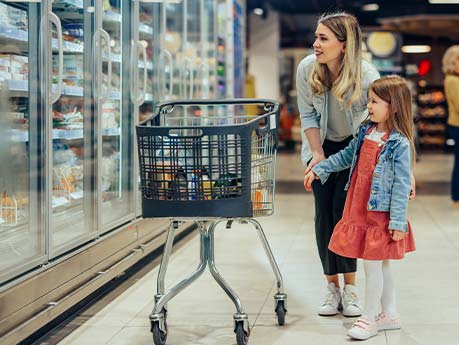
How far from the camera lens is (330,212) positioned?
4.22m

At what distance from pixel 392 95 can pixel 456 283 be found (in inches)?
64.8

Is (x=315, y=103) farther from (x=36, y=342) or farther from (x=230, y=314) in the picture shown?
(x=36, y=342)

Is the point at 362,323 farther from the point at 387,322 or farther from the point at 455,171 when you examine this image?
the point at 455,171

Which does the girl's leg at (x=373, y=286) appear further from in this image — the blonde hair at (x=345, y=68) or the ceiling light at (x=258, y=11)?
the ceiling light at (x=258, y=11)

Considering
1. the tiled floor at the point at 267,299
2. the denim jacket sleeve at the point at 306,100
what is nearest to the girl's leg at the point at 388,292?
the tiled floor at the point at 267,299

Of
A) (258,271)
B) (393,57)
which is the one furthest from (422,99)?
(258,271)

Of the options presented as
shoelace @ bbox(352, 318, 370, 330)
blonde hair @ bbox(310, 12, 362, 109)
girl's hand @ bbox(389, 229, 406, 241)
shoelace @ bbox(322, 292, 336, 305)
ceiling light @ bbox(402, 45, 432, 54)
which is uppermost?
ceiling light @ bbox(402, 45, 432, 54)

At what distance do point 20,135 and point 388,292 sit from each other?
5.89 ft

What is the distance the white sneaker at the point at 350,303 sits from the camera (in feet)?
13.4

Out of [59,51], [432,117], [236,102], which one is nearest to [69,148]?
[59,51]

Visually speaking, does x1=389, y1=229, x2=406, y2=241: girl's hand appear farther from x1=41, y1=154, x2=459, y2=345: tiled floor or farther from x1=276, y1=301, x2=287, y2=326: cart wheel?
x1=276, y1=301, x2=287, y2=326: cart wheel

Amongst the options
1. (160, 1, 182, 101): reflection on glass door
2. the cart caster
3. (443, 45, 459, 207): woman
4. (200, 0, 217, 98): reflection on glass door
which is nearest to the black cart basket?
the cart caster

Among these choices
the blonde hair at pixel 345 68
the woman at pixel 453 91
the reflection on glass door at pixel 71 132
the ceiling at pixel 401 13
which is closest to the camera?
the blonde hair at pixel 345 68

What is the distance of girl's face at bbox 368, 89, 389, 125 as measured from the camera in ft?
12.2
